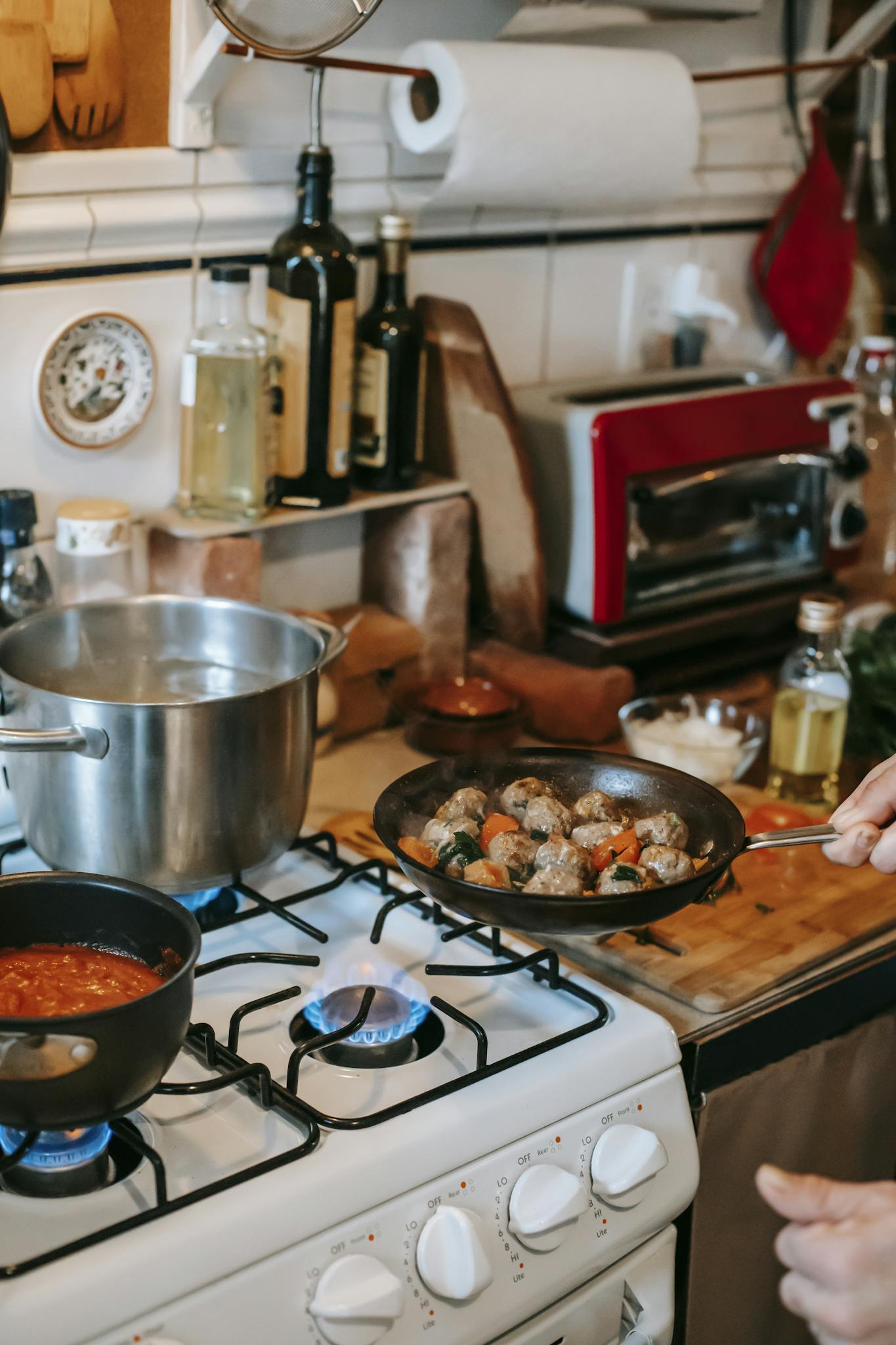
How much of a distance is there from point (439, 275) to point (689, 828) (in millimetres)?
856

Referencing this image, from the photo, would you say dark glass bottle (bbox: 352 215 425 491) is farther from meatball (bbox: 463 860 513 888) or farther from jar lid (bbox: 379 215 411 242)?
meatball (bbox: 463 860 513 888)

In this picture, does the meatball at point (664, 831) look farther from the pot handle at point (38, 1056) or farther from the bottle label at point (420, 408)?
the bottle label at point (420, 408)

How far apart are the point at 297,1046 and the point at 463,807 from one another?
0.20 metres

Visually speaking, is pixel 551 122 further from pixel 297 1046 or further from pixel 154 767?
pixel 297 1046

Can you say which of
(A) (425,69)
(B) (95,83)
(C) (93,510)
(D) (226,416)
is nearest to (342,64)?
(A) (425,69)

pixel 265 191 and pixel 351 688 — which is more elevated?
pixel 265 191

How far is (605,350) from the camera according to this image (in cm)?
184

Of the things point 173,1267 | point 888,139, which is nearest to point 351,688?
point 173,1267

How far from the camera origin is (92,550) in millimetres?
1291

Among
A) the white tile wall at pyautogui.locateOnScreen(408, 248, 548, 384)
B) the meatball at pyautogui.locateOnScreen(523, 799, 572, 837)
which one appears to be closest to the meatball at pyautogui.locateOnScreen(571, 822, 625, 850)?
the meatball at pyautogui.locateOnScreen(523, 799, 572, 837)

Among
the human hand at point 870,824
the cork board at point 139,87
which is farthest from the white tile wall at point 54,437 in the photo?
the human hand at point 870,824

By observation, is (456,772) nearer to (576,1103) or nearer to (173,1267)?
(576,1103)

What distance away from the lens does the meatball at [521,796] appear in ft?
3.38

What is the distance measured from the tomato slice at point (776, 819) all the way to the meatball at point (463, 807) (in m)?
0.38
